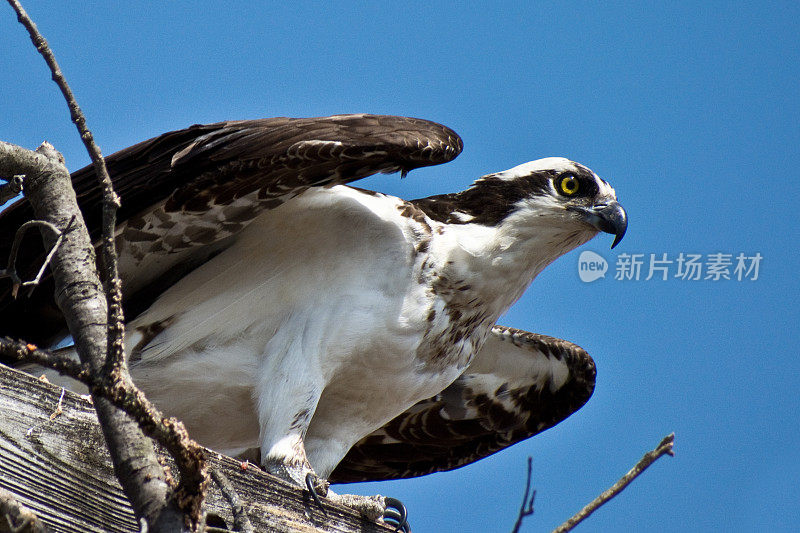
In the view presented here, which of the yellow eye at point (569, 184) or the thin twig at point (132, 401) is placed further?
the yellow eye at point (569, 184)

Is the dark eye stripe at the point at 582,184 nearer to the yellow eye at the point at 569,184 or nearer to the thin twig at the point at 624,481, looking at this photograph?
the yellow eye at the point at 569,184

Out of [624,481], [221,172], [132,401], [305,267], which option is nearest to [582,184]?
[305,267]

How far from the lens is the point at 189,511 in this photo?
220 cm

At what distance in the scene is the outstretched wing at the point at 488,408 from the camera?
5.79 metres

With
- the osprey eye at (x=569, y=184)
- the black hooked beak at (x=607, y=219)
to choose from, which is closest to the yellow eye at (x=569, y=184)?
the osprey eye at (x=569, y=184)

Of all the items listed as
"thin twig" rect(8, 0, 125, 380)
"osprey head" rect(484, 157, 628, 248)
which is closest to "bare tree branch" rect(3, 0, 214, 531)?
"thin twig" rect(8, 0, 125, 380)

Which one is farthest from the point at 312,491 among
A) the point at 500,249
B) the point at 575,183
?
the point at 575,183

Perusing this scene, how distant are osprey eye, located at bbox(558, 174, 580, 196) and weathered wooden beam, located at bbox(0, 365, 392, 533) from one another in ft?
8.62

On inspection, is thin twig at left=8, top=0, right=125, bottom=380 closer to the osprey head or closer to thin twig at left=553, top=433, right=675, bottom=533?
thin twig at left=553, top=433, right=675, bottom=533

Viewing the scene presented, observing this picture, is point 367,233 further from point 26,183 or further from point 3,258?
point 26,183

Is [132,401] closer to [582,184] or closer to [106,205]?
[106,205]

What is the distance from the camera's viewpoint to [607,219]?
496 centimetres

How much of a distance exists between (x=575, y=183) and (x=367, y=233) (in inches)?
45.8

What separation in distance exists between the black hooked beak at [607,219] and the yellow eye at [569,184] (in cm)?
11
